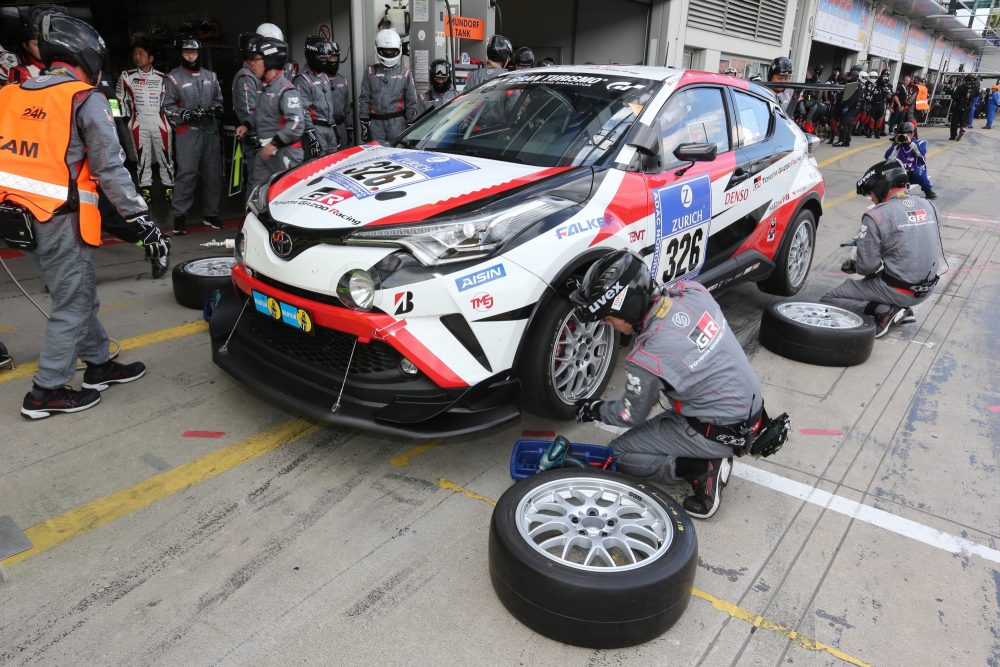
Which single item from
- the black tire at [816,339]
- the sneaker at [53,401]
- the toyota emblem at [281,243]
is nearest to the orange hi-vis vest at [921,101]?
the black tire at [816,339]

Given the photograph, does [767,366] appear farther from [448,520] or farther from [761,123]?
[448,520]

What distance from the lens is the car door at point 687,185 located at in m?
3.85

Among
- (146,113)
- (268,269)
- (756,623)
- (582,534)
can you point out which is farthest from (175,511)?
(146,113)

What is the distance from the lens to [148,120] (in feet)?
25.2

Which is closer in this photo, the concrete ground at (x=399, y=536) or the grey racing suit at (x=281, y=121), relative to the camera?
the concrete ground at (x=399, y=536)

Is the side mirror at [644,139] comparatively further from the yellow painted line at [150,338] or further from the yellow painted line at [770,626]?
the yellow painted line at [150,338]

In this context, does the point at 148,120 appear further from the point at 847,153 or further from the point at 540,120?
the point at 847,153

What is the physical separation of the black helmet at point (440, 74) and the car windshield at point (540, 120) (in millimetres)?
4278

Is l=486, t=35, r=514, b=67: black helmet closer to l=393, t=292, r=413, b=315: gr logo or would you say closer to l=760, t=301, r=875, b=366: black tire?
l=760, t=301, r=875, b=366: black tire

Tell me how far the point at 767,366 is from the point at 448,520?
2730mm

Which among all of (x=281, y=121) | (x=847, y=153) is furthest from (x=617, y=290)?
(x=847, y=153)

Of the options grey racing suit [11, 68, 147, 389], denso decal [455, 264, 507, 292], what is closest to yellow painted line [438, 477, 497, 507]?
denso decal [455, 264, 507, 292]

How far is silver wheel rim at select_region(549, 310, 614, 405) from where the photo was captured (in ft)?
11.1

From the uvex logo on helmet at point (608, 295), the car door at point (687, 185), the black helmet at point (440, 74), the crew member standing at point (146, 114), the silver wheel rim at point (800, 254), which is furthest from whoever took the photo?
the black helmet at point (440, 74)
